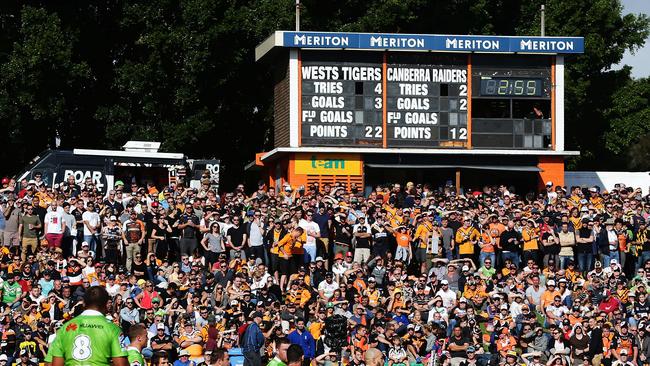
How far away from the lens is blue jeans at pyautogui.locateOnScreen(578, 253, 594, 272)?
1177 inches

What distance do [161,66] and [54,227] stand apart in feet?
55.8

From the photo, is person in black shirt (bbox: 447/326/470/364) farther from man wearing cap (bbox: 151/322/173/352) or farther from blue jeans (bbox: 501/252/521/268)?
man wearing cap (bbox: 151/322/173/352)

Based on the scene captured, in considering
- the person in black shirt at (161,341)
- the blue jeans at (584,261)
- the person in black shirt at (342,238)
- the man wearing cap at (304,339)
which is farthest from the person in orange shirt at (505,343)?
the person in black shirt at (161,341)

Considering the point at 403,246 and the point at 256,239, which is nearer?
the point at 256,239

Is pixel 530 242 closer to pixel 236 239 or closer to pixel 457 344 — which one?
pixel 457 344

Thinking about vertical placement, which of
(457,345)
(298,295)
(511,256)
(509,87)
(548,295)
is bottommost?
(457,345)

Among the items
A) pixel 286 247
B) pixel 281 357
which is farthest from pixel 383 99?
pixel 281 357

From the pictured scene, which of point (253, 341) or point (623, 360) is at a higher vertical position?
point (253, 341)

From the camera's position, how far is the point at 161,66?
43688mm

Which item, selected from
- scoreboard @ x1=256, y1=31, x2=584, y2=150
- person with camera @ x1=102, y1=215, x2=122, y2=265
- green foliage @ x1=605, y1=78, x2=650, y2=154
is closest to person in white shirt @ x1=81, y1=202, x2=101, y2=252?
person with camera @ x1=102, y1=215, x2=122, y2=265

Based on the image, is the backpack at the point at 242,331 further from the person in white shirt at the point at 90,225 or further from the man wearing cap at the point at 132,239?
the person in white shirt at the point at 90,225

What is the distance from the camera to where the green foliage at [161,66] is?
42938 millimetres

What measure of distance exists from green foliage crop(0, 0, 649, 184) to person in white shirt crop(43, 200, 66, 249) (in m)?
15.6

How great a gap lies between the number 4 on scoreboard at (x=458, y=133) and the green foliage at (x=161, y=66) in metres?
9.96
